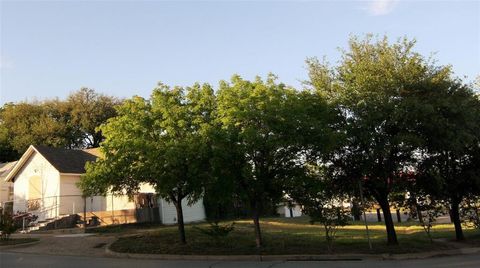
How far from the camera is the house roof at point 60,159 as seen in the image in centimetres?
3086

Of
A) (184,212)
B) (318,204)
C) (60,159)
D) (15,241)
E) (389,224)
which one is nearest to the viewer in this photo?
(318,204)

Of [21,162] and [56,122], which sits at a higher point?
[56,122]

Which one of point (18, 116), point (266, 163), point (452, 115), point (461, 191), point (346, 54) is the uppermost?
point (18, 116)

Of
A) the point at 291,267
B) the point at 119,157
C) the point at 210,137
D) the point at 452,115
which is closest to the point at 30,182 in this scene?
the point at 119,157

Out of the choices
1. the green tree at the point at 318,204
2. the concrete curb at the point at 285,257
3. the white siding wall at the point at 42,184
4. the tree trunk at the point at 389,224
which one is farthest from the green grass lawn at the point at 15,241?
the tree trunk at the point at 389,224

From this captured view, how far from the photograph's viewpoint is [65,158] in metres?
32.6

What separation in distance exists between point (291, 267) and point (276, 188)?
3.45 m

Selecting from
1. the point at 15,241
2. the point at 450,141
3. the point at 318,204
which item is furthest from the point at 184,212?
the point at 450,141

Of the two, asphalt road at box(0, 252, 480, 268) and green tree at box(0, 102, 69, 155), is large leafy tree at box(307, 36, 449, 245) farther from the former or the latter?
green tree at box(0, 102, 69, 155)

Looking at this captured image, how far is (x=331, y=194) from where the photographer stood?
55.3ft

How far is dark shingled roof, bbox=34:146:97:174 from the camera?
30.8 metres

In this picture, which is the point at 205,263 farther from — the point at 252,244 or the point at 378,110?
the point at 378,110

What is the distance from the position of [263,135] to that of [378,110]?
14.1 feet

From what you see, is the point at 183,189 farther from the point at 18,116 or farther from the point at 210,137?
the point at 18,116
